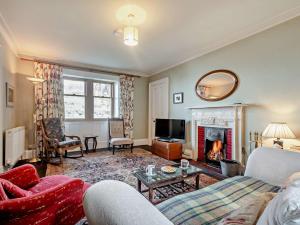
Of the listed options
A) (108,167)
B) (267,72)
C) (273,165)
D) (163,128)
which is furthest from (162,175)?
(163,128)

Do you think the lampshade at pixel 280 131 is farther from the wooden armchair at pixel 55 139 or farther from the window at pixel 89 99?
the window at pixel 89 99

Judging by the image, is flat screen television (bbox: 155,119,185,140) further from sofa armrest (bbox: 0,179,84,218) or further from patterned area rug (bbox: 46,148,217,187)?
sofa armrest (bbox: 0,179,84,218)

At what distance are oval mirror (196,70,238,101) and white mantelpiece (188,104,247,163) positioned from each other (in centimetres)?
28

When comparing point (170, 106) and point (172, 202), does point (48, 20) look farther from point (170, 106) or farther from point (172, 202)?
point (170, 106)

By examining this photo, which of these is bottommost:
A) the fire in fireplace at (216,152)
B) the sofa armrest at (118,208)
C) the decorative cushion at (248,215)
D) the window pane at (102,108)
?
the fire in fireplace at (216,152)

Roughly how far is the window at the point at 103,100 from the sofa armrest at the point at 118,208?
15.5ft

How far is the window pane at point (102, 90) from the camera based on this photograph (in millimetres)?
5312

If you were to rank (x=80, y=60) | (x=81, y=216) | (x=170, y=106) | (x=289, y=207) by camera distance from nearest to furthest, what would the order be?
(x=289, y=207) < (x=81, y=216) < (x=80, y=60) < (x=170, y=106)

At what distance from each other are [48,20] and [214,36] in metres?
2.84

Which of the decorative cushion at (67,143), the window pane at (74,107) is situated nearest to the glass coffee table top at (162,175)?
the decorative cushion at (67,143)

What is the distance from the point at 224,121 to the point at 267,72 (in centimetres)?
113

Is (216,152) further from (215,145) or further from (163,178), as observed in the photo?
(163,178)

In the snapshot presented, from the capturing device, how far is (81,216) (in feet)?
4.84

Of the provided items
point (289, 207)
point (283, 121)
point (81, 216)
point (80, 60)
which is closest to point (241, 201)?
point (289, 207)
